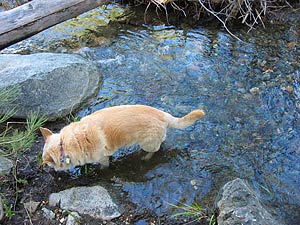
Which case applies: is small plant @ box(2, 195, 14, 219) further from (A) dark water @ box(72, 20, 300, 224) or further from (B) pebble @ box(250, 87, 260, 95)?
(B) pebble @ box(250, 87, 260, 95)

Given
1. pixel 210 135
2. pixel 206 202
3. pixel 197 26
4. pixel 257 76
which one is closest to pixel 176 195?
pixel 206 202

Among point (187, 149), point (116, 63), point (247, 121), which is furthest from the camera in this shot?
point (116, 63)

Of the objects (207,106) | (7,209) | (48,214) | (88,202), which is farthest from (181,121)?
(7,209)

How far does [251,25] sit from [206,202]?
4319 millimetres

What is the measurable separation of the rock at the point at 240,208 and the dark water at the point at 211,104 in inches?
17.8

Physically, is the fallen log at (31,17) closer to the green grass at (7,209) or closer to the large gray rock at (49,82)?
the large gray rock at (49,82)

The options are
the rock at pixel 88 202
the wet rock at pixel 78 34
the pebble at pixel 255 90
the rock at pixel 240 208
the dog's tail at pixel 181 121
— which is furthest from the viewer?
the wet rock at pixel 78 34

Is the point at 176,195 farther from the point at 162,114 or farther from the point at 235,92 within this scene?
the point at 235,92

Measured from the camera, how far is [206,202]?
3.95 metres

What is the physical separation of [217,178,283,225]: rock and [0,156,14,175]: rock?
2505mm

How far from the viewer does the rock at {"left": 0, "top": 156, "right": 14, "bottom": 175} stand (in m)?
4.12

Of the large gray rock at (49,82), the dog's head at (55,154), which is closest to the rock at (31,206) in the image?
the dog's head at (55,154)

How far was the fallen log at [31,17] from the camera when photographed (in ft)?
17.9

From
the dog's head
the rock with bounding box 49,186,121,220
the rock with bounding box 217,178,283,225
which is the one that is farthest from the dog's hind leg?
the rock with bounding box 217,178,283,225
